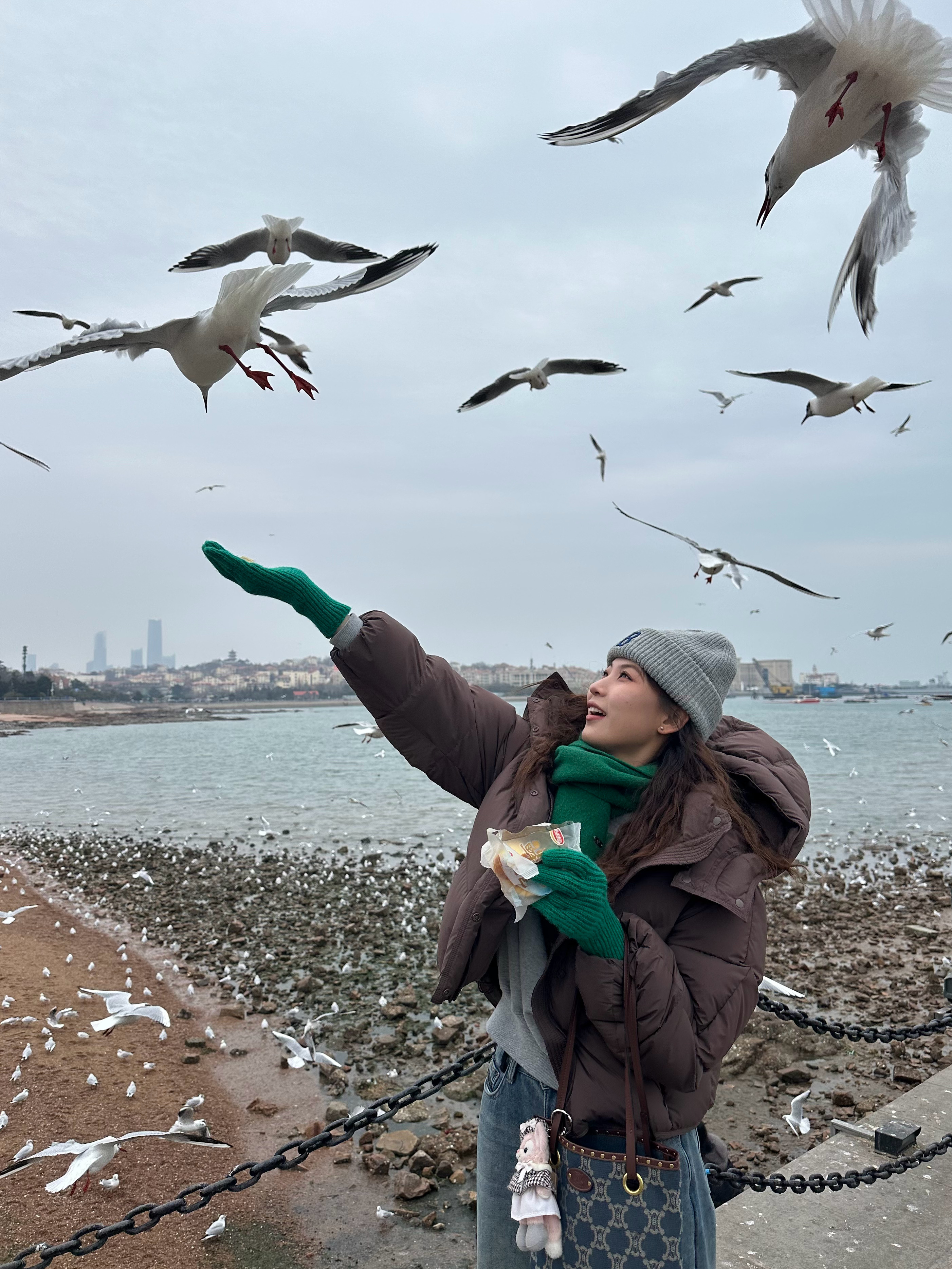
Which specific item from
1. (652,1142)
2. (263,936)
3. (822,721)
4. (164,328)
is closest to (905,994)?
(263,936)

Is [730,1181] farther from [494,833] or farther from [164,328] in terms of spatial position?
[164,328]

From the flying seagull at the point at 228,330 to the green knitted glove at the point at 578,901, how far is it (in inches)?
54.2

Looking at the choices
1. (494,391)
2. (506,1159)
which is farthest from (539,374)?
(506,1159)

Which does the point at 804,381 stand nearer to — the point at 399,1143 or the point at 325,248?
the point at 325,248

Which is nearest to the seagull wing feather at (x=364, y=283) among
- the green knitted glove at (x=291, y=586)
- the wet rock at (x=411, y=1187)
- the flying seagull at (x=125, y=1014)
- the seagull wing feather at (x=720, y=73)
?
the seagull wing feather at (x=720, y=73)

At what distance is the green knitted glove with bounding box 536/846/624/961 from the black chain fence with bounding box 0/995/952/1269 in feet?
2.63

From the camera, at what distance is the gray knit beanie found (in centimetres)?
202

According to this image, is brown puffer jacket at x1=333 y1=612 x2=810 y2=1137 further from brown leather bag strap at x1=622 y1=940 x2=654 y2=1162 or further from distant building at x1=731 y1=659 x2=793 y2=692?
distant building at x1=731 y1=659 x2=793 y2=692

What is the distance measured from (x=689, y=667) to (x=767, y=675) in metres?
19.7

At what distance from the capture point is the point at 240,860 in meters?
14.5

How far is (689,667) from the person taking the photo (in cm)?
204

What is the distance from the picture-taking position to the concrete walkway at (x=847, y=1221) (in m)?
3.04

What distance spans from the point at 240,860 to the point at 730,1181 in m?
12.9

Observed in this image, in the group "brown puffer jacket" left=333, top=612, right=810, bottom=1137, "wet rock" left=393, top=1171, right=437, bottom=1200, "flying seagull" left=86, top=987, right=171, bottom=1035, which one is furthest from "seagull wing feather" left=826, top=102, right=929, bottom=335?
"wet rock" left=393, top=1171, right=437, bottom=1200
